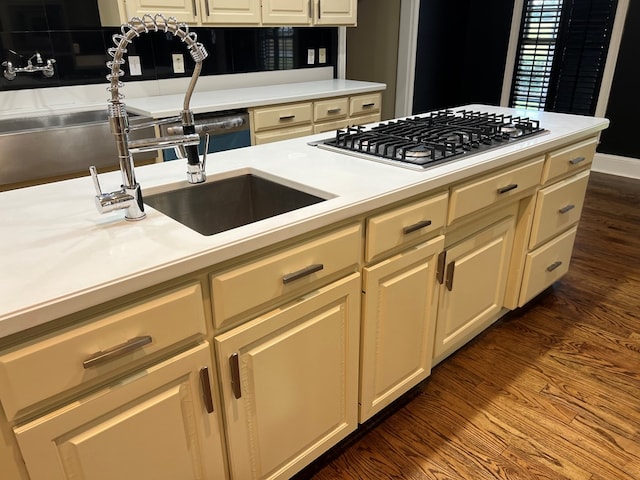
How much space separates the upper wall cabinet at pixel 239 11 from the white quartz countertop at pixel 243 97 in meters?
0.45

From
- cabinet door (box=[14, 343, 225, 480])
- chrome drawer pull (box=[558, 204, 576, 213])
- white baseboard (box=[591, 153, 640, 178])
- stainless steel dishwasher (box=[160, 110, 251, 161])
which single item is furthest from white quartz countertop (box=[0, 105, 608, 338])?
white baseboard (box=[591, 153, 640, 178])

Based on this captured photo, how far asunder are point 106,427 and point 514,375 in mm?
1654

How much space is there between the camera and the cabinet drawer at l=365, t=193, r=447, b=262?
135cm

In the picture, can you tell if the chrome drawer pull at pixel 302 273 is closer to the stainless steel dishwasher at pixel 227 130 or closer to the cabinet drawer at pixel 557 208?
the cabinet drawer at pixel 557 208

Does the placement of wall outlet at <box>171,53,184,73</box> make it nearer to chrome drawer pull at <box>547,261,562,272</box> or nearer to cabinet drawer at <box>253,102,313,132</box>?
cabinet drawer at <box>253,102,313,132</box>

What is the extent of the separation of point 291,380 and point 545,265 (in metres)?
1.56

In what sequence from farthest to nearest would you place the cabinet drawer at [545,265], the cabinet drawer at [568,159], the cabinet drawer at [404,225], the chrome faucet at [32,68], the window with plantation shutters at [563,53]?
the window with plantation shutters at [563,53]
the chrome faucet at [32,68]
the cabinet drawer at [545,265]
the cabinet drawer at [568,159]
the cabinet drawer at [404,225]

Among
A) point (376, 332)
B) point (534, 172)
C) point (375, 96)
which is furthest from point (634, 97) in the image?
point (376, 332)

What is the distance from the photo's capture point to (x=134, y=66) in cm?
314

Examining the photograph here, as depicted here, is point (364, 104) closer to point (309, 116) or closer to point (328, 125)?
point (328, 125)

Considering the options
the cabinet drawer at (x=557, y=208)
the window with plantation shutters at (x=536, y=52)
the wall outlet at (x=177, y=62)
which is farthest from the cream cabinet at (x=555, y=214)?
the window with plantation shutters at (x=536, y=52)

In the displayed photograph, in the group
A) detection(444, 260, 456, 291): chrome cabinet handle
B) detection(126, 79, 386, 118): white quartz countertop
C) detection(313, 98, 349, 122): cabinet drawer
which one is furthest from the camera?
detection(313, 98, 349, 122): cabinet drawer

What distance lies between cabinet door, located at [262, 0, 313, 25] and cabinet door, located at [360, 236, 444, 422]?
8.12 ft

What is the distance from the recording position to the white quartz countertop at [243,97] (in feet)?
A: 9.20
